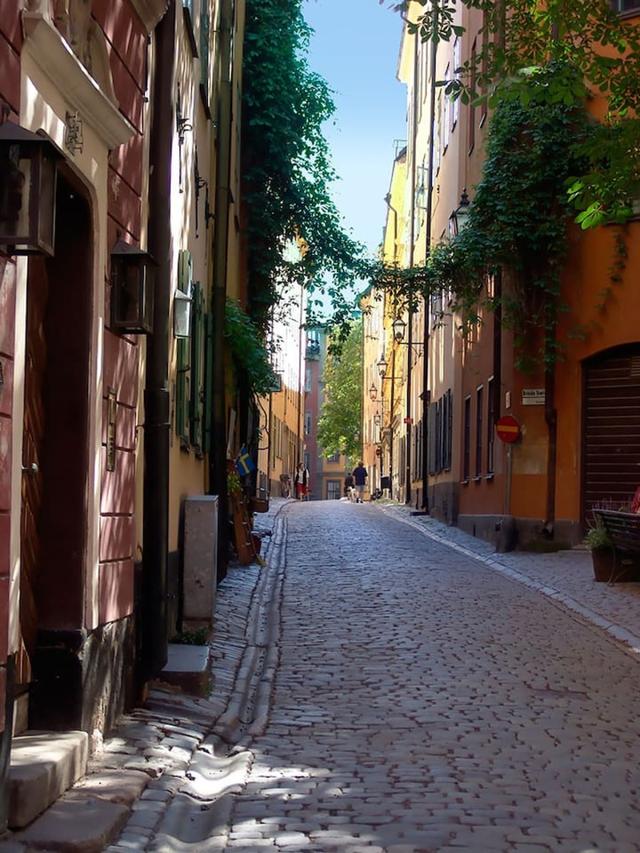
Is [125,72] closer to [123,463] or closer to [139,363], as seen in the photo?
[139,363]

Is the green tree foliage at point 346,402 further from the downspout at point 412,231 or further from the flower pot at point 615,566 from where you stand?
the flower pot at point 615,566

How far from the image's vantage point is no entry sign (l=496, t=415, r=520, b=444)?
69.2 feet

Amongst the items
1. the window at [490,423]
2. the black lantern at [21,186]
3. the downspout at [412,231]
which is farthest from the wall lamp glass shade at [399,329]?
the black lantern at [21,186]

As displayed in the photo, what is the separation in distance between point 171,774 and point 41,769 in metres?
1.17

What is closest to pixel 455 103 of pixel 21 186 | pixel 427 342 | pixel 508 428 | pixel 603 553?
pixel 427 342

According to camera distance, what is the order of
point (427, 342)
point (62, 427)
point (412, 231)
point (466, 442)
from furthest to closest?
point (412, 231), point (427, 342), point (466, 442), point (62, 427)

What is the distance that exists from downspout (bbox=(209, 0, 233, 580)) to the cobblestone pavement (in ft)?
5.11

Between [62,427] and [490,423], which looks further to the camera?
[490,423]

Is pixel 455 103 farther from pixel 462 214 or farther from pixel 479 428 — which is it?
pixel 462 214

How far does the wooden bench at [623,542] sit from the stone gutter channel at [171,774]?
5325mm

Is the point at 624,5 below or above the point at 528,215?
above

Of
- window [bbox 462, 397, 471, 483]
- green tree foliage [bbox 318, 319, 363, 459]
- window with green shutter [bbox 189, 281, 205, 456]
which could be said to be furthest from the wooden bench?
green tree foliage [bbox 318, 319, 363, 459]

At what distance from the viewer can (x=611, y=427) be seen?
2058cm

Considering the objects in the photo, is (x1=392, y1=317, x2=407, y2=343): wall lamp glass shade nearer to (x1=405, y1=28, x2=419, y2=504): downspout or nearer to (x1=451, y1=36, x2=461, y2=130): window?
(x1=405, y1=28, x2=419, y2=504): downspout
